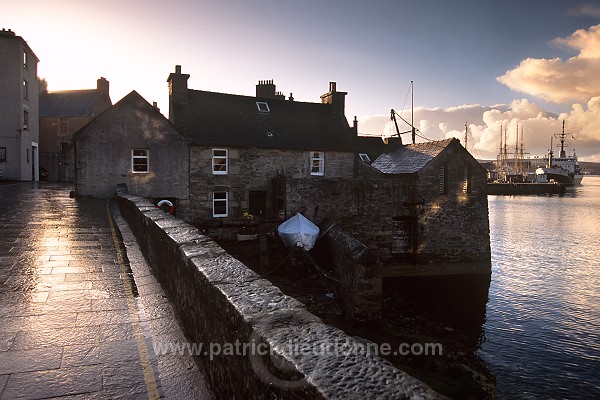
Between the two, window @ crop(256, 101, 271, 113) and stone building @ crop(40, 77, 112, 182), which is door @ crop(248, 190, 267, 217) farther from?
stone building @ crop(40, 77, 112, 182)

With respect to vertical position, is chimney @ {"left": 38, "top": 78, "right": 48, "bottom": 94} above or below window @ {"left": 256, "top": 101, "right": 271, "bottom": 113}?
above

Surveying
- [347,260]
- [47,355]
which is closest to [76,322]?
[47,355]

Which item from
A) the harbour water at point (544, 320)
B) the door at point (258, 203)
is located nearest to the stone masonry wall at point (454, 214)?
the harbour water at point (544, 320)

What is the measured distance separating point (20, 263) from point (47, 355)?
4.24m

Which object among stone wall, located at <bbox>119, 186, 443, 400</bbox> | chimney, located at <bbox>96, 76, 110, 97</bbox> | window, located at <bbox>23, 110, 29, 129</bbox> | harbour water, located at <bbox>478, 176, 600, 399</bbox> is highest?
chimney, located at <bbox>96, 76, 110, 97</bbox>

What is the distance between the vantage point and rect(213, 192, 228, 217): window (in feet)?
95.0

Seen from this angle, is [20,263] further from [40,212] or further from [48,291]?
[40,212]

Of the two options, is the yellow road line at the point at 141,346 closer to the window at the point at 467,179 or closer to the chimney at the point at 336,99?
the window at the point at 467,179

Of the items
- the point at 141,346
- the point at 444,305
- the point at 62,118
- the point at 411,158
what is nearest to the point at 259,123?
the point at 411,158

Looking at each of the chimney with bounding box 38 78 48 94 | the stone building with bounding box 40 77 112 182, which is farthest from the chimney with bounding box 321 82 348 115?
the chimney with bounding box 38 78 48 94

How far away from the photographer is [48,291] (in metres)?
5.82

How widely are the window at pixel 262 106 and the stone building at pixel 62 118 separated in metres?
23.2

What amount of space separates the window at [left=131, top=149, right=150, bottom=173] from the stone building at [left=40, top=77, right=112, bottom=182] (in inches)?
940

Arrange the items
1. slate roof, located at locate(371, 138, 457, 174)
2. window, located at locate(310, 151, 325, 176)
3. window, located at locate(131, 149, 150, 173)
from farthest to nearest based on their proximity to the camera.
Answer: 1. window, located at locate(310, 151, 325, 176)
2. slate roof, located at locate(371, 138, 457, 174)
3. window, located at locate(131, 149, 150, 173)
